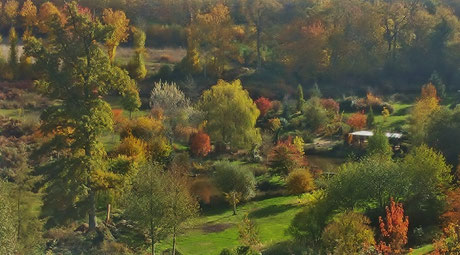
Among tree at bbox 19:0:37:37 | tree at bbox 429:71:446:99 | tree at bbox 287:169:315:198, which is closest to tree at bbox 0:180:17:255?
tree at bbox 287:169:315:198

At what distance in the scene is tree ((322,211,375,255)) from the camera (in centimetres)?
2737

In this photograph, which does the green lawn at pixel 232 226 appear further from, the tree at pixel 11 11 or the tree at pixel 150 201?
the tree at pixel 11 11

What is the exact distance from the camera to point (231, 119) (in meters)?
57.2

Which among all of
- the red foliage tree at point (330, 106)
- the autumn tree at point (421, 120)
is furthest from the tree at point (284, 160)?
the red foliage tree at point (330, 106)

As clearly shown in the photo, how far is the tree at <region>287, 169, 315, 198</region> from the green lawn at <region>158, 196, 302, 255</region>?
902 millimetres

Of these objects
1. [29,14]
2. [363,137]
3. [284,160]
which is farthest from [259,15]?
[284,160]

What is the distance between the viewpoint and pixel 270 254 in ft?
100.0

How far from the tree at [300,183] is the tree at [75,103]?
1706cm

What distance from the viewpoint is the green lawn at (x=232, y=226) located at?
118 feet

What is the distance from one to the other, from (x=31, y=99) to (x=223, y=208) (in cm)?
3521

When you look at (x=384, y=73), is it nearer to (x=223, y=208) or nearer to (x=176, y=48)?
(x=176, y=48)

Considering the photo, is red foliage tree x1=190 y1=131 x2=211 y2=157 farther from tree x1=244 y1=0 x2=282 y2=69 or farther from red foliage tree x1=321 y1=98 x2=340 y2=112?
tree x1=244 y1=0 x2=282 y2=69

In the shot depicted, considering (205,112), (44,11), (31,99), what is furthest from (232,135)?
(44,11)

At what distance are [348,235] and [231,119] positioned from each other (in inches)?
1208
